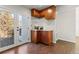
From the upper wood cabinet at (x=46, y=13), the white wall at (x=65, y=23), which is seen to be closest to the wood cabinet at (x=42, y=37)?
the white wall at (x=65, y=23)

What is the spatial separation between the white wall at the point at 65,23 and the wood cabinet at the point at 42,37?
1.58 feet

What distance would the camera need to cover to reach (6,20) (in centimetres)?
391

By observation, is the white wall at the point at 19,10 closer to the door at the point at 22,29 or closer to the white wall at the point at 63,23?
the door at the point at 22,29

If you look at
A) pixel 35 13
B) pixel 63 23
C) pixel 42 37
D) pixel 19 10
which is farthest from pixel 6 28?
pixel 63 23

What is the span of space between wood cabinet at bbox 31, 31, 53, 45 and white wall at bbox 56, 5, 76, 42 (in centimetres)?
48

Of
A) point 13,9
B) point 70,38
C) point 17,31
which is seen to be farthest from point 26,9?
point 70,38

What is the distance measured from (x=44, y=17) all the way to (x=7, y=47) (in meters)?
2.26

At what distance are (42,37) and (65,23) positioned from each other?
143cm

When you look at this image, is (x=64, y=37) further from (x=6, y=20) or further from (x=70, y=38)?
(x=6, y=20)

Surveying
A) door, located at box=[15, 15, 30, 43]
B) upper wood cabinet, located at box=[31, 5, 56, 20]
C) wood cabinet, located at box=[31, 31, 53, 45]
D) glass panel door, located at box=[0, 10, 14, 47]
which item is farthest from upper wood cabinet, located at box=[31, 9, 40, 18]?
glass panel door, located at box=[0, 10, 14, 47]

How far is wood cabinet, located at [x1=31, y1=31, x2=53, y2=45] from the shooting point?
484cm

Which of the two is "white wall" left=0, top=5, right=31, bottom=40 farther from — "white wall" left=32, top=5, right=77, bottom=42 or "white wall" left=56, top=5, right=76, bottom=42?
"white wall" left=56, top=5, right=76, bottom=42

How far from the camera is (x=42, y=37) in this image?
5.15 metres

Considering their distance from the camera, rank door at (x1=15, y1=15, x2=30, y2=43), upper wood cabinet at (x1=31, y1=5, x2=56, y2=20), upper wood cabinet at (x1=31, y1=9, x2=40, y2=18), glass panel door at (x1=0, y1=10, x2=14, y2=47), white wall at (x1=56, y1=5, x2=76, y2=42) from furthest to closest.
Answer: upper wood cabinet at (x1=31, y1=9, x2=40, y2=18)
upper wood cabinet at (x1=31, y1=5, x2=56, y2=20)
door at (x1=15, y1=15, x2=30, y2=43)
white wall at (x1=56, y1=5, x2=76, y2=42)
glass panel door at (x1=0, y1=10, x2=14, y2=47)
